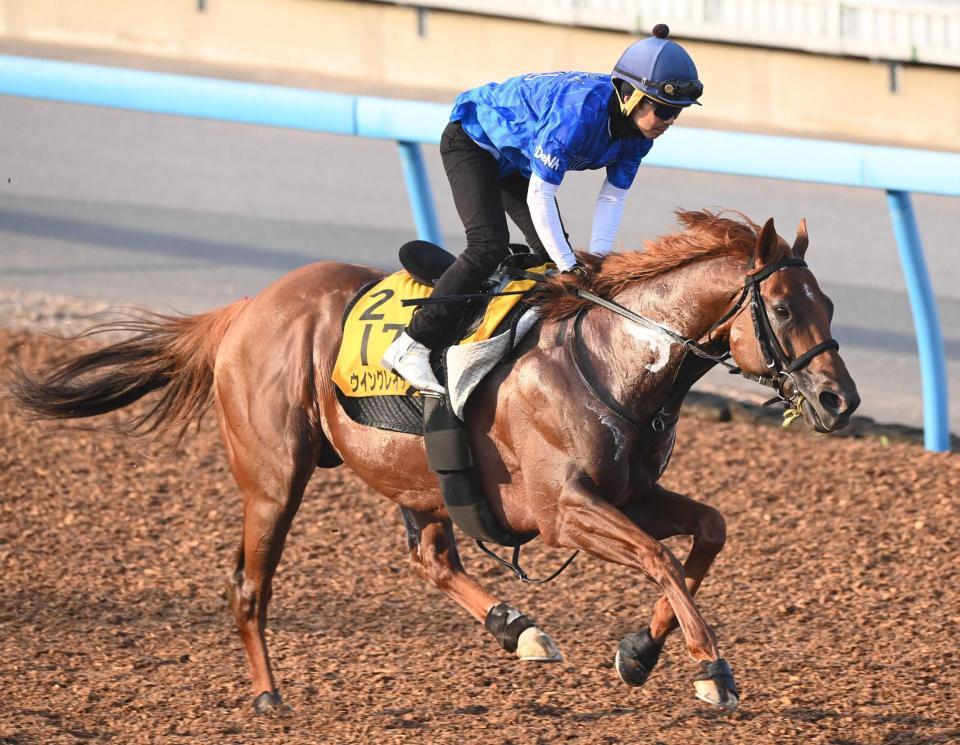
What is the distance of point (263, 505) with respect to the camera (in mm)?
5574

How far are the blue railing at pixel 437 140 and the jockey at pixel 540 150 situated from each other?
2.19 m

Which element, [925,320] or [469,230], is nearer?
[469,230]

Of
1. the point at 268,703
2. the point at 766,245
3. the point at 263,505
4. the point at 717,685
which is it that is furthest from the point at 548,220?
the point at 268,703

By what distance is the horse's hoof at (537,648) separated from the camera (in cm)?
487

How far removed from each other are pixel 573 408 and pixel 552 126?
2.83 ft

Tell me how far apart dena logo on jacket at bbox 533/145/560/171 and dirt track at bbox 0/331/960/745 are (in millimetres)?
1850

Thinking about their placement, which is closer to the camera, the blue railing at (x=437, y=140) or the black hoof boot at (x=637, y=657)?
the black hoof boot at (x=637, y=657)

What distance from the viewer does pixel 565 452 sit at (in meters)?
4.75

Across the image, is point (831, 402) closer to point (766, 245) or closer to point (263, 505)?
point (766, 245)

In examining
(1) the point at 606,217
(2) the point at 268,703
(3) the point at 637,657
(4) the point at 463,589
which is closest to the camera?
(3) the point at 637,657

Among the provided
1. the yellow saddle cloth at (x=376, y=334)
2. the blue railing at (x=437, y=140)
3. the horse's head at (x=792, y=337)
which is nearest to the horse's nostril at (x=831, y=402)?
the horse's head at (x=792, y=337)

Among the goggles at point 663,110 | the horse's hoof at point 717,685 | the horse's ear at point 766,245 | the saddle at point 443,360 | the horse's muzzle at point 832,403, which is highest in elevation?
the goggles at point 663,110

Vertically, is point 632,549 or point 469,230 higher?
point 469,230

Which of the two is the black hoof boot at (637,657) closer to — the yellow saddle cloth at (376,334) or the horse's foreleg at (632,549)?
the horse's foreleg at (632,549)
